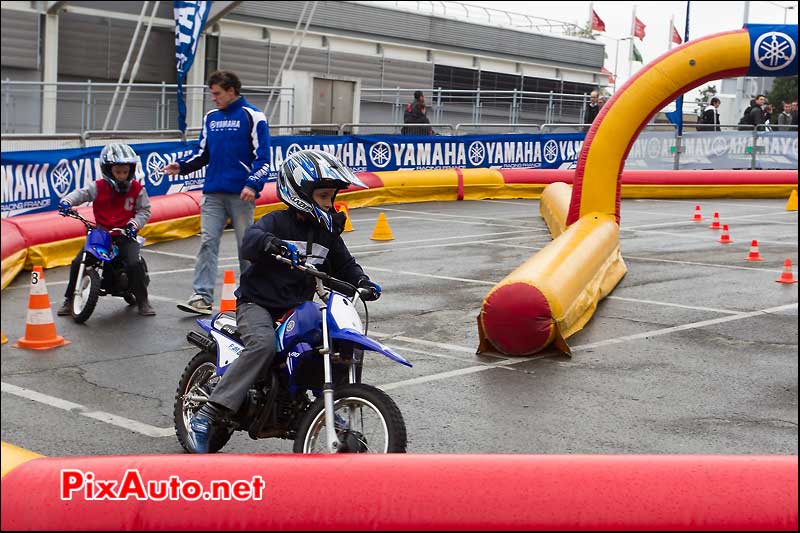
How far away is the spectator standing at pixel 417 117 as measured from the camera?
26016 mm

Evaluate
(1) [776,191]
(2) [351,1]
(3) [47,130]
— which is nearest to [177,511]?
(3) [47,130]

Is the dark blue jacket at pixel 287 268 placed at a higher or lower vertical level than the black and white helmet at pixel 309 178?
lower

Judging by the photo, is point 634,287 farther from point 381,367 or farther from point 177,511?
point 177,511

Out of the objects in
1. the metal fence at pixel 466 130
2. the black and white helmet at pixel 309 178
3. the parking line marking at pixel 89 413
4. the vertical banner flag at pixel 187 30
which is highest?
the vertical banner flag at pixel 187 30

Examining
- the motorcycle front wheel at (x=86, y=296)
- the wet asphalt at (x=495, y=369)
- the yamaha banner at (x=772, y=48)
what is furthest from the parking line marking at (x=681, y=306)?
the motorcycle front wheel at (x=86, y=296)

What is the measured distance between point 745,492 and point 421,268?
983cm

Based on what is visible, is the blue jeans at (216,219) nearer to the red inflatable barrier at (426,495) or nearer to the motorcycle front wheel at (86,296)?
the motorcycle front wheel at (86,296)

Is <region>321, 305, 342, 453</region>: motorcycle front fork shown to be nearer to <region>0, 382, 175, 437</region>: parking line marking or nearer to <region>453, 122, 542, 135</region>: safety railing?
<region>0, 382, 175, 437</region>: parking line marking

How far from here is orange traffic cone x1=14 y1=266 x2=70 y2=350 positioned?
28.2 feet

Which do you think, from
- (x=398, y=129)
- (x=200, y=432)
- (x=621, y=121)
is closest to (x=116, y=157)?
(x=200, y=432)

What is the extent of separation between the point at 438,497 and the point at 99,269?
700 centimetres

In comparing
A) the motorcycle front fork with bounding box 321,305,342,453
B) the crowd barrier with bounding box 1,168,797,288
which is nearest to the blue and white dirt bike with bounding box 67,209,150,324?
the crowd barrier with bounding box 1,168,797,288

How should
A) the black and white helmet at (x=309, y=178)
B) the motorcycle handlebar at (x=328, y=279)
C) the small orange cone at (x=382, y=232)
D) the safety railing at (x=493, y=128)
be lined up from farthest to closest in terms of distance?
the safety railing at (x=493, y=128) → the small orange cone at (x=382, y=232) → the black and white helmet at (x=309, y=178) → the motorcycle handlebar at (x=328, y=279)
